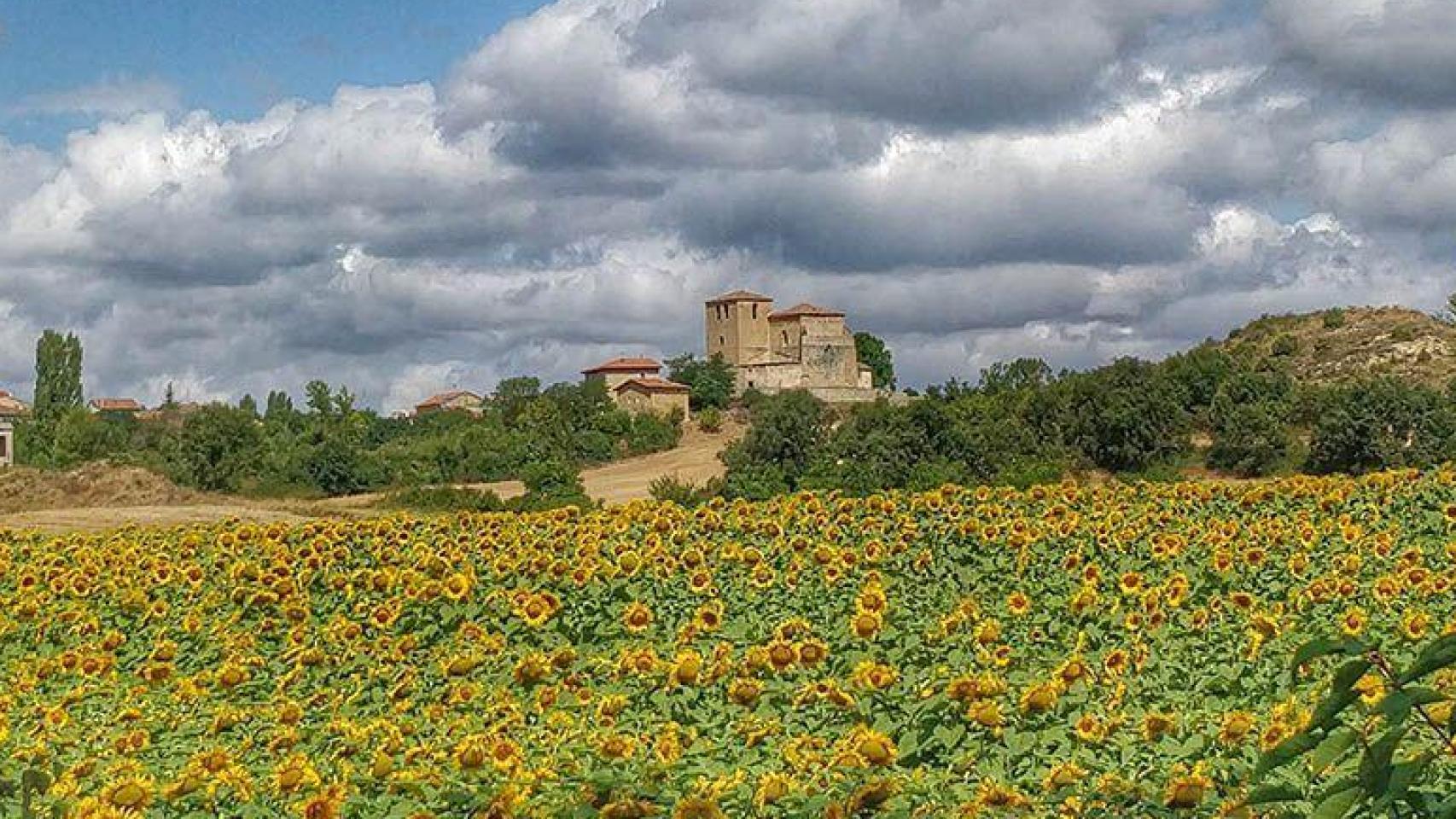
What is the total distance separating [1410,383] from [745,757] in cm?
4525

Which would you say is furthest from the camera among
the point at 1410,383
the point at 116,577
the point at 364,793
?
the point at 1410,383

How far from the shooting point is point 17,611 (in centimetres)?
1022

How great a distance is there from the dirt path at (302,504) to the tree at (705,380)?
47.4 ft

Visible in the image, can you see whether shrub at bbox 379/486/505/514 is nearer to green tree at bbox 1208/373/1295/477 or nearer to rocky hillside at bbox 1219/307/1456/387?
green tree at bbox 1208/373/1295/477

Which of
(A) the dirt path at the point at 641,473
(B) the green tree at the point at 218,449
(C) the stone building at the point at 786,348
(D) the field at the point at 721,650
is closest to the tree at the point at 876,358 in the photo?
(C) the stone building at the point at 786,348

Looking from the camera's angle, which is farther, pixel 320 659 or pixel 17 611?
pixel 17 611

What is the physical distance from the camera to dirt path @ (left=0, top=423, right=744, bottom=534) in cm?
2455

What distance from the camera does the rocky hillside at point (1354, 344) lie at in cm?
5009

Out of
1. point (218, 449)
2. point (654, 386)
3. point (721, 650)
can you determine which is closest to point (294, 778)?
point (721, 650)

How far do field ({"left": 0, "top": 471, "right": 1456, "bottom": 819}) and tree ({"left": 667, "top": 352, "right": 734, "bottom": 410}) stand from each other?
2765 inches

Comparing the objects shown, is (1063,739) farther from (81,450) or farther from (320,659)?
(81,450)

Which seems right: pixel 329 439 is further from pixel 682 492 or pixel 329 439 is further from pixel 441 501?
pixel 682 492

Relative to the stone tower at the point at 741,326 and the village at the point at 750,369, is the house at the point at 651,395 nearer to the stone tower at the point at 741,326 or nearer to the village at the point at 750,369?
the village at the point at 750,369

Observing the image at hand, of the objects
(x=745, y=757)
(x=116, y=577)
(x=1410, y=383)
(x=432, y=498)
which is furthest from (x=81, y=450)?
(x=745, y=757)
